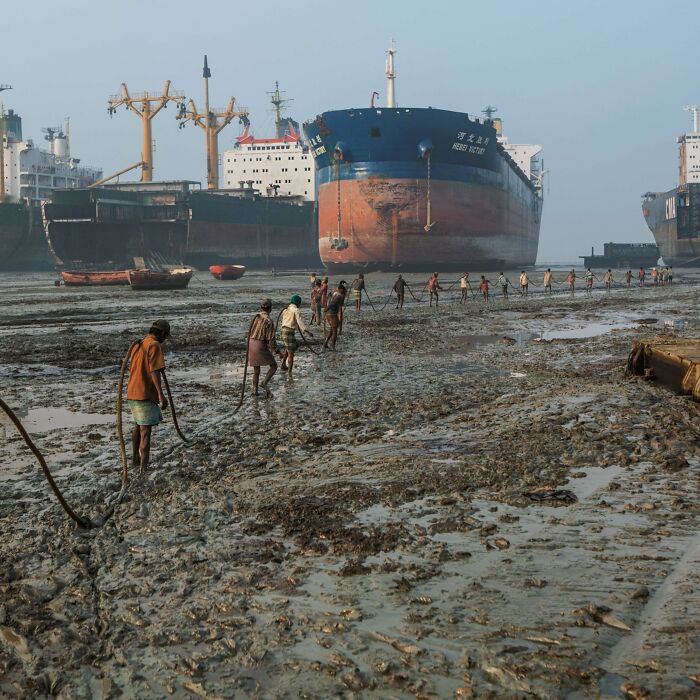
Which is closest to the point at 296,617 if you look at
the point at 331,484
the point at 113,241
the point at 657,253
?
the point at 331,484

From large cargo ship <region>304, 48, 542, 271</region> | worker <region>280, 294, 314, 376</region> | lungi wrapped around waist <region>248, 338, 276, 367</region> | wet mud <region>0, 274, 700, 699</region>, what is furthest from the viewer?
large cargo ship <region>304, 48, 542, 271</region>

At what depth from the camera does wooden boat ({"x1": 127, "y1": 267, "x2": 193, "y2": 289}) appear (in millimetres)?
41344

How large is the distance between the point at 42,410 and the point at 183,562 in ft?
19.6

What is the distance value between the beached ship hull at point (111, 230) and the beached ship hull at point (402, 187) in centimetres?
1497

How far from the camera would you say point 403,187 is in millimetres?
52500

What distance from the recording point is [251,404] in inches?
417

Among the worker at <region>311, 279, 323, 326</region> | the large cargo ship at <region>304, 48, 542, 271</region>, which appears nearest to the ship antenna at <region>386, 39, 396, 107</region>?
the large cargo ship at <region>304, 48, 542, 271</region>

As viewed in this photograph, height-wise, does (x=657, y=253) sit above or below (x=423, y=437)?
above

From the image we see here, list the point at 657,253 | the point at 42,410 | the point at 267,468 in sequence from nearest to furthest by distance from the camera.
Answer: the point at 267,468 → the point at 42,410 → the point at 657,253

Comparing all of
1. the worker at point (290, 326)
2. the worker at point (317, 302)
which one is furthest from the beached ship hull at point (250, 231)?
the worker at point (290, 326)

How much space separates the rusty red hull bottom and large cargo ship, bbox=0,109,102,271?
1094 inches

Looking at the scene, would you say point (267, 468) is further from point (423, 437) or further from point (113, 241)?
point (113, 241)

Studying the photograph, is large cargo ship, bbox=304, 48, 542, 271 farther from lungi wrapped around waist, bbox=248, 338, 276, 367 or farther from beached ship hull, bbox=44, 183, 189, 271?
lungi wrapped around waist, bbox=248, 338, 276, 367

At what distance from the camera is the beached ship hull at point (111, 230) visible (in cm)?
6062
